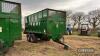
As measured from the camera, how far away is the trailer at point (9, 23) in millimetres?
8305

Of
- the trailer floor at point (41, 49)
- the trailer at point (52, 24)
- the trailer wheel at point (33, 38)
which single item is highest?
the trailer at point (52, 24)

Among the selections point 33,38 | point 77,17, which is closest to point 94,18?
point 77,17

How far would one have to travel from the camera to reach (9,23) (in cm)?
859

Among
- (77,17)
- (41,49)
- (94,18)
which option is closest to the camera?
(41,49)

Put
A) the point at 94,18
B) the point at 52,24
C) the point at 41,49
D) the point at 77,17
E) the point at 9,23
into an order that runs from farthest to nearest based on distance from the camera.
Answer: the point at 77,17, the point at 94,18, the point at 52,24, the point at 41,49, the point at 9,23

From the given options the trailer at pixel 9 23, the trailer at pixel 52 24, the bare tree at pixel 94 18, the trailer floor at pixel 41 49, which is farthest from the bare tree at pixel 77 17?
the trailer at pixel 9 23

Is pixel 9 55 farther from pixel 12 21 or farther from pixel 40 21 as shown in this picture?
pixel 40 21

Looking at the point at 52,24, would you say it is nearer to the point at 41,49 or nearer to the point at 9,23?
the point at 41,49

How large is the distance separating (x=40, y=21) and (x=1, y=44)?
5645 mm

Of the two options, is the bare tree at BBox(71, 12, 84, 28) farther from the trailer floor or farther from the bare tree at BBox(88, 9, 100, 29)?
the trailer floor

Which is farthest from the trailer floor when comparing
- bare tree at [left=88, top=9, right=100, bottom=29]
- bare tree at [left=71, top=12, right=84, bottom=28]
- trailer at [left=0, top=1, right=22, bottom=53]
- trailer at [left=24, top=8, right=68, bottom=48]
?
bare tree at [left=71, top=12, right=84, bottom=28]

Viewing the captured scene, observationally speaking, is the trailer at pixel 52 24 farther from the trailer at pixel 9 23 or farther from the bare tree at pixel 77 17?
the bare tree at pixel 77 17

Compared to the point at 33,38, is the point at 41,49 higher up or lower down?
lower down

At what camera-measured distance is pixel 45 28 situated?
11.9 meters
